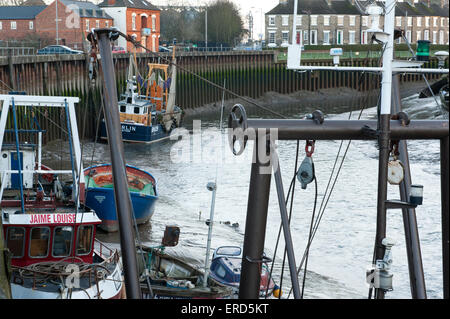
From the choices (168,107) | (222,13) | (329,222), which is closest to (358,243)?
(329,222)

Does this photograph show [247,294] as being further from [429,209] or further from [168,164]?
Answer: [168,164]

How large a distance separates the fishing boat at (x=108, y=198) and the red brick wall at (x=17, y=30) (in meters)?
45.9

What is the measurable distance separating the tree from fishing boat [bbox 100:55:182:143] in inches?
1605

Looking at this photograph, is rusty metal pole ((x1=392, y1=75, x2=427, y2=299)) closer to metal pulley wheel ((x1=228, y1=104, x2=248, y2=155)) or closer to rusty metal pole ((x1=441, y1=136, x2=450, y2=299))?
rusty metal pole ((x1=441, y1=136, x2=450, y2=299))

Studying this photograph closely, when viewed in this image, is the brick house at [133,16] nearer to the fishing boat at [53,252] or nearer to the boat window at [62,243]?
the fishing boat at [53,252]

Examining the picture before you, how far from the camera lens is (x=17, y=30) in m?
66.0

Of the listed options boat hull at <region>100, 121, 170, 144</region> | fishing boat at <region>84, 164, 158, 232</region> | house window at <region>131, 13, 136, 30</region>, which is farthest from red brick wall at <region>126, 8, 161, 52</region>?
fishing boat at <region>84, 164, 158, 232</region>

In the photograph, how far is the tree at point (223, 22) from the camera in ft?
273

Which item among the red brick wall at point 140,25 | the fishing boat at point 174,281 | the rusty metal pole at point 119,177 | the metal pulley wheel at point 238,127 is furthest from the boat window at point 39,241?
the red brick wall at point 140,25

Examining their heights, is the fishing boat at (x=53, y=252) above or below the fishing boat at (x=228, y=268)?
above

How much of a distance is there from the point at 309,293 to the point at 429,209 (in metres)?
9.14

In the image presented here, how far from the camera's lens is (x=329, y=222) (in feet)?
72.9

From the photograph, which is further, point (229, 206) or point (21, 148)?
point (229, 206)

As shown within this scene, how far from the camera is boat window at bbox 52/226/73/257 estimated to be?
1288cm
